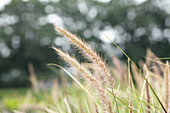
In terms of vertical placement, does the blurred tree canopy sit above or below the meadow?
above

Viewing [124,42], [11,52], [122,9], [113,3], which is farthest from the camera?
[11,52]

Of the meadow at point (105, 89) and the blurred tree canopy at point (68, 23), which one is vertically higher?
the blurred tree canopy at point (68, 23)

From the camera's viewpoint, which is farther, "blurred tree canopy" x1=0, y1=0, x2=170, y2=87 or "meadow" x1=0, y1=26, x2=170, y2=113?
"blurred tree canopy" x1=0, y1=0, x2=170, y2=87

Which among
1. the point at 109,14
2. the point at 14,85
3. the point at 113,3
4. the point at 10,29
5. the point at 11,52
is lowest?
the point at 14,85

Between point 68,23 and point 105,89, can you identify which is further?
point 68,23

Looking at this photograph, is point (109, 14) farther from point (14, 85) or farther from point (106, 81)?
point (106, 81)

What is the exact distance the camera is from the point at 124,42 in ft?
56.2

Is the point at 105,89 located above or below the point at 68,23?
below

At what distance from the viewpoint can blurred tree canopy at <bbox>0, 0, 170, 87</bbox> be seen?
A: 55.8 feet

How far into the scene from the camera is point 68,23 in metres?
15.7

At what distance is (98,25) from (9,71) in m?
11.4

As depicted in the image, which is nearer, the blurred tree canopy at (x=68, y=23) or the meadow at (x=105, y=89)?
the meadow at (x=105, y=89)

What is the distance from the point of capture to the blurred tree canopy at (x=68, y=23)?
55.8 feet

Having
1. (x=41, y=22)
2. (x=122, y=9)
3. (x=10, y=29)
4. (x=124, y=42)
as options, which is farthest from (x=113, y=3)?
(x=10, y=29)
